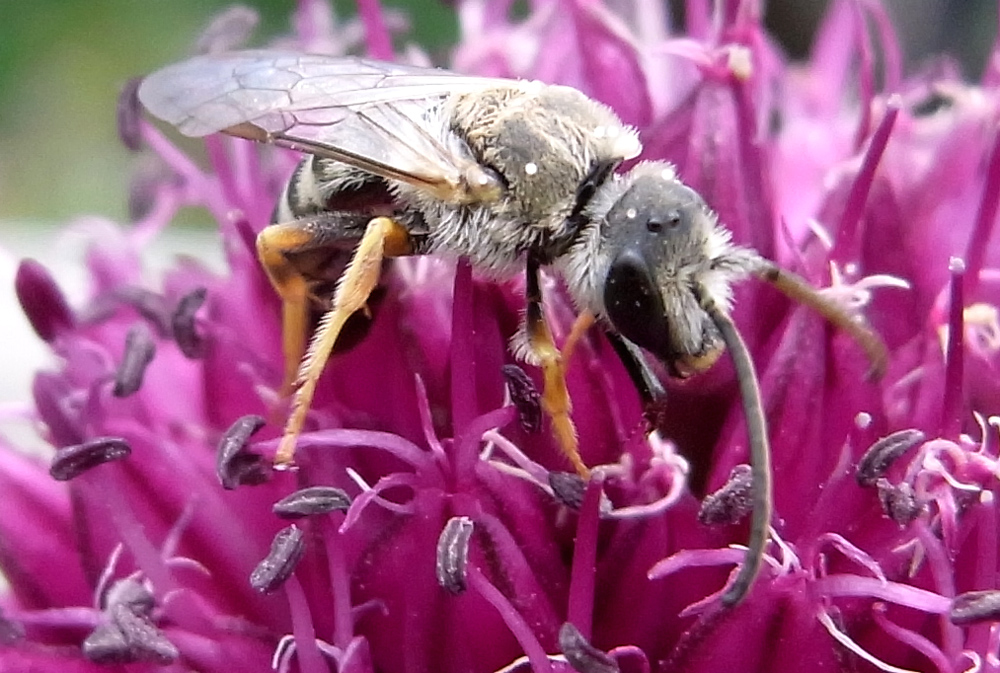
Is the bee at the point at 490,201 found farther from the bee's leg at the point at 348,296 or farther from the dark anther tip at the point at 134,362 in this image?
the dark anther tip at the point at 134,362

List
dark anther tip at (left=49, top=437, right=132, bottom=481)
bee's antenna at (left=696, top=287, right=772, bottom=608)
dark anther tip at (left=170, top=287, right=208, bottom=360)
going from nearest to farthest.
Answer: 1. bee's antenna at (left=696, top=287, right=772, bottom=608)
2. dark anther tip at (left=49, top=437, right=132, bottom=481)
3. dark anther tip at (left=170, top=287, right=208, bottom=360)

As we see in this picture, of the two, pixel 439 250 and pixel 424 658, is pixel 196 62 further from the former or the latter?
pixel 424 658

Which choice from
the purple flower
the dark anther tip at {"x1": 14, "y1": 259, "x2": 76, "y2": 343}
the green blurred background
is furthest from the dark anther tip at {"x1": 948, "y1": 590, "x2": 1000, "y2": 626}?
the green blurred background

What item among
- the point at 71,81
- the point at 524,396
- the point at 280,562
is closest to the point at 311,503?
the point at 280,562

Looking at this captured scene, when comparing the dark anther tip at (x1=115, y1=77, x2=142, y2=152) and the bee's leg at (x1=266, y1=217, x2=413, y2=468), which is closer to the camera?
the bee's leg at (x1=266, y1=217, x2=413, y2=468)

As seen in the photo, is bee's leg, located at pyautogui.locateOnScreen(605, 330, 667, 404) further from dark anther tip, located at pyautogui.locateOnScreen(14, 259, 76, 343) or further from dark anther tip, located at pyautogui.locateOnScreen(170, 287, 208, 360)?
Result: dark anther tip, located at pyautogui.locateOnScreen(14, 259, 76, 343)
